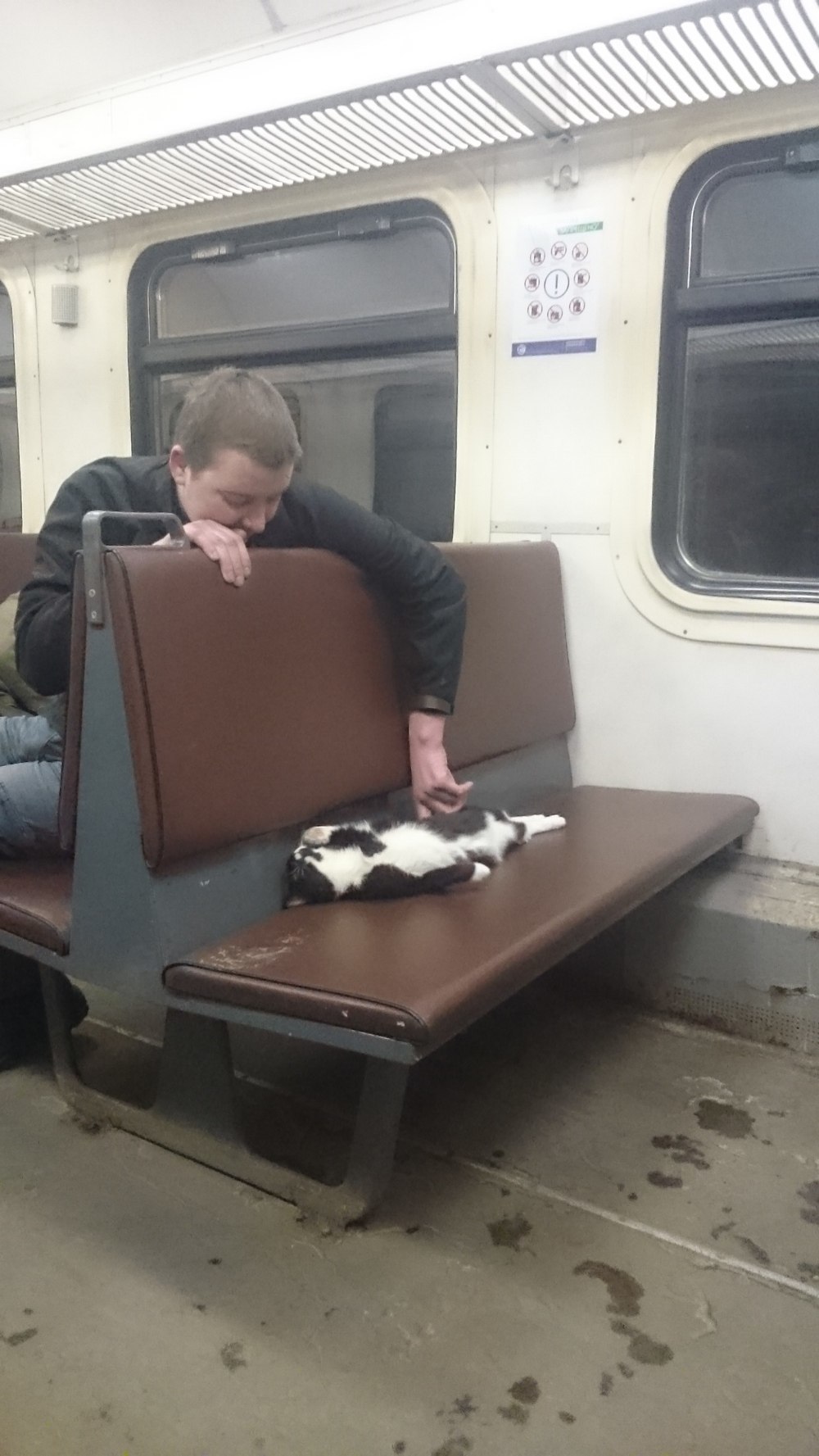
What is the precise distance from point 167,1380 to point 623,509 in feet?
8.08

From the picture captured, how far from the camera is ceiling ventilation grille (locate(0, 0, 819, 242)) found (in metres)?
2.38

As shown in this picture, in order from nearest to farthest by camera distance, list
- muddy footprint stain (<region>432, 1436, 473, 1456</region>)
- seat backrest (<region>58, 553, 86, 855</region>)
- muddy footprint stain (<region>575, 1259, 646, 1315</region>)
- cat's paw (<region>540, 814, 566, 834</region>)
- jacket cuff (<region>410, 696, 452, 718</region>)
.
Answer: muddy footprint stain (<region>432, 1436, 473, 1456</region>)
muddy footprint stain (<region>575, 1259, 646, 1315</region>)
seat backrest (<region>58, 553, 86, 855</region>)
jacket cuff (<region>410, 696, 452, 718</region>)
cat's paw (<region>540, 814, 566, 834</region>)

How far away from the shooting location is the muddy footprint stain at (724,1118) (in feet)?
7.84

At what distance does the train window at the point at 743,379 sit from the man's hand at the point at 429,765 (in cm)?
105

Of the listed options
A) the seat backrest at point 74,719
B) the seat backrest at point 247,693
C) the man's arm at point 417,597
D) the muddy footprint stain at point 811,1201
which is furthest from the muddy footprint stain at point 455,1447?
the man's arm at point 417,597

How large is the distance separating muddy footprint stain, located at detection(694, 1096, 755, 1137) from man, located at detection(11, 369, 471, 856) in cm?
92

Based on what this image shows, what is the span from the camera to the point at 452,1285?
186cm

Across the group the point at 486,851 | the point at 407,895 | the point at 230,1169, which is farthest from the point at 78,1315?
the point at 486,851

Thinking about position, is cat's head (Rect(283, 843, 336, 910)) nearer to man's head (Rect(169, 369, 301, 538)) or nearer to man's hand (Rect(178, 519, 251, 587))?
man's hand (Rect(178, 519, 251, 587))

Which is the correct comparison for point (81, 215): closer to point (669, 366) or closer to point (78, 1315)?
point (669, 366)

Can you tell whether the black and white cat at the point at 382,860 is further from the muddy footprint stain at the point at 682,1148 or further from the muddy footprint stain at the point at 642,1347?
the muddy footprint stain at the point at 642,1347

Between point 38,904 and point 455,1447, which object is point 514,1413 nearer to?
point 455,1447

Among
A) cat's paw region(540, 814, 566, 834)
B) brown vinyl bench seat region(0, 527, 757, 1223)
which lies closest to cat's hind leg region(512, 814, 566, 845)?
cat's paw region(540, 814, 566, 834)

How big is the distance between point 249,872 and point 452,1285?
834 mm
